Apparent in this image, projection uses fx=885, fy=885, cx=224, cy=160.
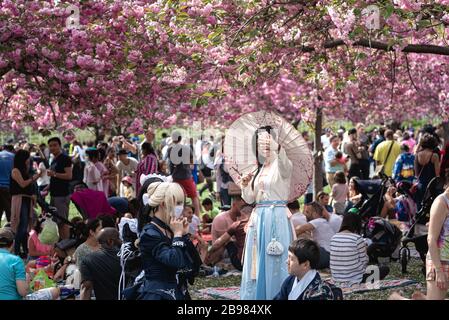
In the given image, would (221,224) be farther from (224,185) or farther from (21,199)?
(224,185)

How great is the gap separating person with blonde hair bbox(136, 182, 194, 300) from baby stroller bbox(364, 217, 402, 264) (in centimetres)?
562

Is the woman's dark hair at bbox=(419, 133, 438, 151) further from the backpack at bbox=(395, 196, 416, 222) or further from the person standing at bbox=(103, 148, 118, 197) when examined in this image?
the person standing at bbox=(103, 148, 118, 197)

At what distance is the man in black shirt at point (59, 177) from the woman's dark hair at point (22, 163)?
1.38ft

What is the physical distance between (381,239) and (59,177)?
16.4 feet

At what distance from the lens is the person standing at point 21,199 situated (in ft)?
42.3

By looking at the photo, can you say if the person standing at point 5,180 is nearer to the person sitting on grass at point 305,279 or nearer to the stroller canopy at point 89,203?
the stroller canopy at point 89,203

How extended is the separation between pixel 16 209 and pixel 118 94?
2.41 meters

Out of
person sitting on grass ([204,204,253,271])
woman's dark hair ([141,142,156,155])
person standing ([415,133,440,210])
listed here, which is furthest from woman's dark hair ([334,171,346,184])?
person sitting on grass ([204,204,253,271])

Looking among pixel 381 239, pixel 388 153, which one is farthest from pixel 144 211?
pixel 388 153

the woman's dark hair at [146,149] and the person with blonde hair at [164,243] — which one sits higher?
the woman's dark hair at [146,149]

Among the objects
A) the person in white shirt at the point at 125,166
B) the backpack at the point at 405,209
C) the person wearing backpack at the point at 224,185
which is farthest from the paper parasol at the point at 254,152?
the person wearing backpack at the point at 224,185

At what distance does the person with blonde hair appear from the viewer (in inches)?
248

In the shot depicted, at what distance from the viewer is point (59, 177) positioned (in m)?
13.5

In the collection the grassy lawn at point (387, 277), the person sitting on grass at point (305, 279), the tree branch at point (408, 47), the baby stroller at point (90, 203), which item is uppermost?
the tree branch at point (408, 47)
